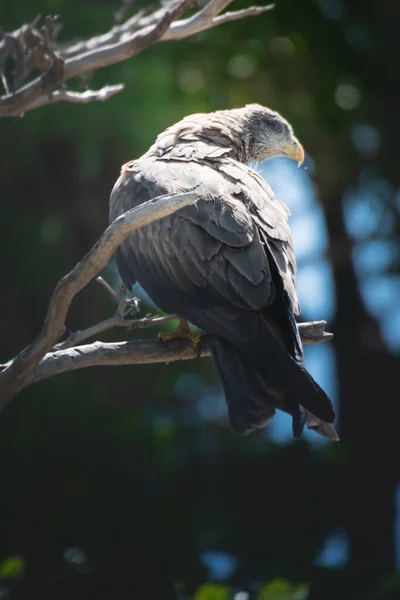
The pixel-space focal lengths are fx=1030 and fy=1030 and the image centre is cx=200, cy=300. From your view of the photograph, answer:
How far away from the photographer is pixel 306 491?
700cm

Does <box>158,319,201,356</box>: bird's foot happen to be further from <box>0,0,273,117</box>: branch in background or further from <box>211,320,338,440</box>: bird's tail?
<box>0,0,273,117</box>: branch in background

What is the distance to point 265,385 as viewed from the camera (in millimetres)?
3320

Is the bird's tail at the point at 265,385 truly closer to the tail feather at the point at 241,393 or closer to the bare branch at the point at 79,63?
the tail feather at the point at 241,393

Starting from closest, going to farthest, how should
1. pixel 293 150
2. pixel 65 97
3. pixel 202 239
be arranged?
pixel 202 239, pixel 65 97, pixel 293 150

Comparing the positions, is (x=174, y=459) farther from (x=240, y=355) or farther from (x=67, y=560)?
(x=240, y=355)

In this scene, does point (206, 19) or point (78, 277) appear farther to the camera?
point (206, 19)

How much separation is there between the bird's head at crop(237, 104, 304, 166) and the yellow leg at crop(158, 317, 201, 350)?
1.28 meters

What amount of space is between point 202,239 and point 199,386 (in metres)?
3.53

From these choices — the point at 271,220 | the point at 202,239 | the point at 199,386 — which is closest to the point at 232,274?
the point at 202,239

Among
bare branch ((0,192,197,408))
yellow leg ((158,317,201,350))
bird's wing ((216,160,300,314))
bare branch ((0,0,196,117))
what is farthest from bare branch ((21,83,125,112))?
bare branch ((0,192,197,408))

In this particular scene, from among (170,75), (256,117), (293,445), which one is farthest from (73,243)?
(256,117)

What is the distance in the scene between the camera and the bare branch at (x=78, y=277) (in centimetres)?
286

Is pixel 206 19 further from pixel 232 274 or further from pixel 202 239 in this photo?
pixel 232 274

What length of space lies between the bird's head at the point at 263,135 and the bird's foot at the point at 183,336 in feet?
4.22
